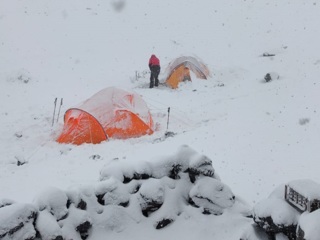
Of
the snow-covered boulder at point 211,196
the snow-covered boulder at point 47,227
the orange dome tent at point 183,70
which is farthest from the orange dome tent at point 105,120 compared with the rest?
the orange dome tent at point 183,70

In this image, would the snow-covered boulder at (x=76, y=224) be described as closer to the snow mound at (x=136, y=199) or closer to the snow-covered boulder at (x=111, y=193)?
the snow mound at (x=136, y=199)

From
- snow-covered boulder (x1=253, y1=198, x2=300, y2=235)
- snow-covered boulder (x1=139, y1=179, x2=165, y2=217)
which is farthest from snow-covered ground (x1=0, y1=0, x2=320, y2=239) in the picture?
snow-covered boulder (x1=253, y1=198, x2=300, y2=235)

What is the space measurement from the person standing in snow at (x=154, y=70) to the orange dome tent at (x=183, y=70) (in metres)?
0.80

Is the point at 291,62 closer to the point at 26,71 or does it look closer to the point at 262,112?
the point at 262,112

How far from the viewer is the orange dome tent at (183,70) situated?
23.0 metres

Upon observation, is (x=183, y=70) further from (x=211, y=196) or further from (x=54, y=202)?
(x=54, y=202)

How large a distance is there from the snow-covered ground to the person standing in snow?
0.62 metres

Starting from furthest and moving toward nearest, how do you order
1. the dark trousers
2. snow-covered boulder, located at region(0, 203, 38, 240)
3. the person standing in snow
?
the dark trousers
the person standing in snow
snow-covered boulder, located at region(0, 203, 38, 240)

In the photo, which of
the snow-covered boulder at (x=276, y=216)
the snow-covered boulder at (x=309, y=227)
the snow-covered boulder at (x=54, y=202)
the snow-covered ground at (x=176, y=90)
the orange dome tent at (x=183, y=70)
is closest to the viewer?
the snow-covered boulder at (x=309, y=227)

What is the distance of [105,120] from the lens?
1445 cm

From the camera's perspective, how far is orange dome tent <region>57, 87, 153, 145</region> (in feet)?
46.4

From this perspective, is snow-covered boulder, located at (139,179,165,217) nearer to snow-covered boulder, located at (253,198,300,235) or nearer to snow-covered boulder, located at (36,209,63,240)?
snow-covered boulder, located at (36,209,63,240)

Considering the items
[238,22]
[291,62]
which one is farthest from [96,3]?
[291,62]

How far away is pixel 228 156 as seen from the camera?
1162 centimetres
